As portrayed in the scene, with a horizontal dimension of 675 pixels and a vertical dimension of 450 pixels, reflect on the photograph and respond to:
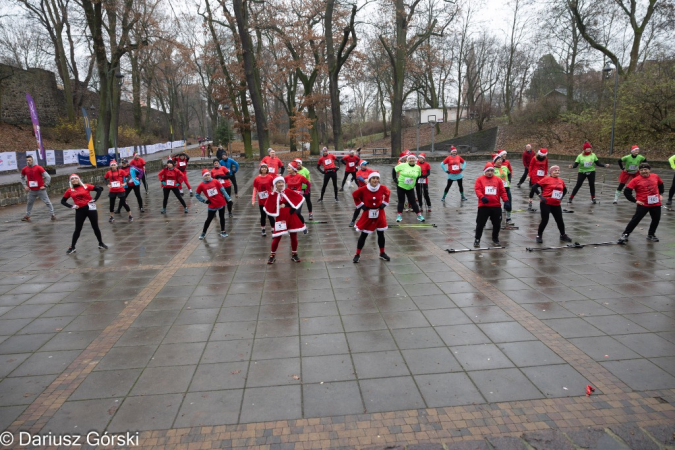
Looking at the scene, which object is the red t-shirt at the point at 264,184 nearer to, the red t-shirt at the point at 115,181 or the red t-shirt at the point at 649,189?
the red t-shirt at the point at 115,181

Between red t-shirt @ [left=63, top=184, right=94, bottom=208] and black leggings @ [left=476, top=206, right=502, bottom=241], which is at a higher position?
red t-shirt @ [left=63, top=184, right=94, bottom=208]

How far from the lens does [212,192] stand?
979 cm

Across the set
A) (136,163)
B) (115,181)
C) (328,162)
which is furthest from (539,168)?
(136,163)

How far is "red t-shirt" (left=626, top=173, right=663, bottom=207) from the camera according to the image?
8.47 m

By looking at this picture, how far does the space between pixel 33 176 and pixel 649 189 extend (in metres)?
15.7

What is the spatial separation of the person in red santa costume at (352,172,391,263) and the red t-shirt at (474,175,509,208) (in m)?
2.11

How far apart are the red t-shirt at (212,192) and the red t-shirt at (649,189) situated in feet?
29.0

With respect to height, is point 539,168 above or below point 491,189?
above

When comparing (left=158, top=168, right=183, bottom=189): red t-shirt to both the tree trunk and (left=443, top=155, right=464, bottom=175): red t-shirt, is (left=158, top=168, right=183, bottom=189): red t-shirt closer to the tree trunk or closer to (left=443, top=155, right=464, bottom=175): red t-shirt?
(left=443, top=155, right=464, bottom=175): red t-shirt

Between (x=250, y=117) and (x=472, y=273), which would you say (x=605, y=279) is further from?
(x=250, y=117)

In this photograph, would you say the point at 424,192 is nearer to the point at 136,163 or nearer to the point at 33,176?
the point at 136,163

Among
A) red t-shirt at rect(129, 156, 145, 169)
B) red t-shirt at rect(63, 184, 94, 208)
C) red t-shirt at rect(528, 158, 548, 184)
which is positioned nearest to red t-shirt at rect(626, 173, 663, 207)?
red t-shirt at rect(528, 158, 548, 184)

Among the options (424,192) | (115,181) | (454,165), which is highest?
(454,165)

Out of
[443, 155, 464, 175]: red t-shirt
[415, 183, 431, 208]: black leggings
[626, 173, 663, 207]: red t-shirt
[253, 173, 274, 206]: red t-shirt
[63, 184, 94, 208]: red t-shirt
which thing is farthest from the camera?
[443, 155, 464, 175]: red t-shirt
